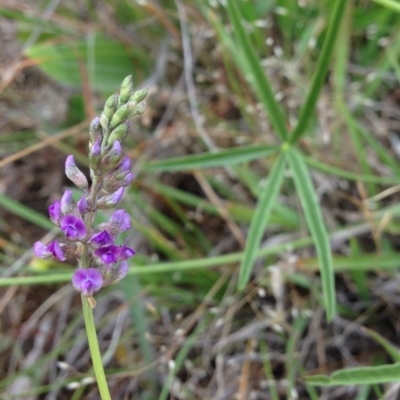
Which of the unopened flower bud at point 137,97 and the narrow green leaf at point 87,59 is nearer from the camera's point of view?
the unopened flower bud at point 137,97

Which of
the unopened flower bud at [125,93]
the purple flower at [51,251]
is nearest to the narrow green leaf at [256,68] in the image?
the unopened flower bud at [125,93]

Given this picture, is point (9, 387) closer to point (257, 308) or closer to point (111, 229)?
point (257, 308)

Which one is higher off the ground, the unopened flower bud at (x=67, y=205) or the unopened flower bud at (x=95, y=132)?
the unopened flower bud at (x=95, y=132)

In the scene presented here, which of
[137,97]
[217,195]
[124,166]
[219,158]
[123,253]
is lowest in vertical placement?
[217,195]

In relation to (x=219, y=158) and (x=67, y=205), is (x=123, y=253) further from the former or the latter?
(x=219, y=158)

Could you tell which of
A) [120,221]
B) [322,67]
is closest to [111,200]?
[120,221]

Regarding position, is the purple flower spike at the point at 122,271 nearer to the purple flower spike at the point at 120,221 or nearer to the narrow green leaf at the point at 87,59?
the purple flower spike at the point at 120,221

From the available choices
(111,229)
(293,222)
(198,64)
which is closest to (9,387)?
(293,222)
